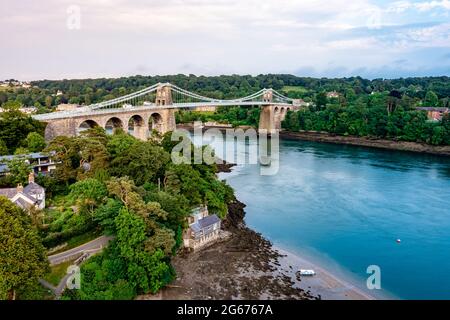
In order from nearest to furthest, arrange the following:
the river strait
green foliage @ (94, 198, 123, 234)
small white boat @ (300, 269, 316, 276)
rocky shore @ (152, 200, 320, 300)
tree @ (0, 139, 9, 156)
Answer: green foliage @ (94, 198, 123, 234) < rocky shore @ (152, 200, 320, 300) < small white boat @ (300, 269, 316, 276) < the river strait < tree @ (0, 139, 9, 156)

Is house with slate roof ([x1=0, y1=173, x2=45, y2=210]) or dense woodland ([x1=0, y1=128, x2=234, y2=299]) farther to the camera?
house with slate roof ([x1=0, y1=173, x2=45, y2=210])

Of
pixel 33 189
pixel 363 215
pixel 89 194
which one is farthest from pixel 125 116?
pixel 363 215

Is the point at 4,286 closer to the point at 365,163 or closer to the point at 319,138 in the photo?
the point at 365,163

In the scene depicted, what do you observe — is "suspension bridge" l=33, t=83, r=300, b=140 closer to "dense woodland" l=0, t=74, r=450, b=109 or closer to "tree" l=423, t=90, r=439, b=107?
"dense woodland" l=0, t=74, r=450, b=109

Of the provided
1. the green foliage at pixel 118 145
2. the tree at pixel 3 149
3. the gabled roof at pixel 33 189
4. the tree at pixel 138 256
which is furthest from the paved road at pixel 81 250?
the tree at pixel 3 149

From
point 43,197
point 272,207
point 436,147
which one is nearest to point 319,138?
point 436,147

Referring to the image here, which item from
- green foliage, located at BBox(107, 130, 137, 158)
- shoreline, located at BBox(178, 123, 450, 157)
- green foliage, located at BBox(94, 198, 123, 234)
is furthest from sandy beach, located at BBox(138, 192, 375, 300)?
shoreline, located at BBox(178, 123, 450, 157)

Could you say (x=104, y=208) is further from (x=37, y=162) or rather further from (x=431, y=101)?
(x=431, y=101)
